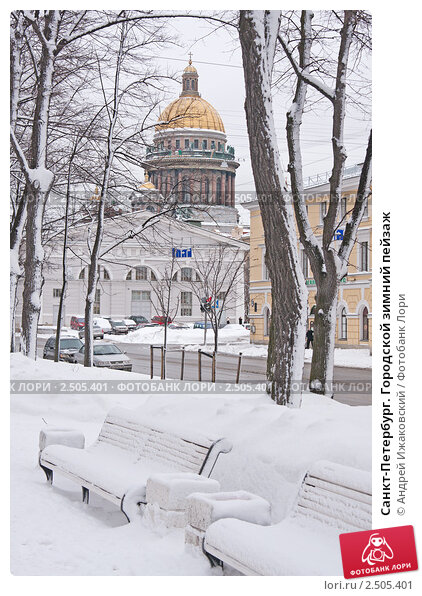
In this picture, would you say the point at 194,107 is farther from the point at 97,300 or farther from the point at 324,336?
the point at 97,300

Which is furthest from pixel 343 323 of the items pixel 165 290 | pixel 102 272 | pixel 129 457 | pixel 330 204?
pixel 165 290

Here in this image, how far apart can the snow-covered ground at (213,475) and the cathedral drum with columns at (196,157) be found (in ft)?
7.42

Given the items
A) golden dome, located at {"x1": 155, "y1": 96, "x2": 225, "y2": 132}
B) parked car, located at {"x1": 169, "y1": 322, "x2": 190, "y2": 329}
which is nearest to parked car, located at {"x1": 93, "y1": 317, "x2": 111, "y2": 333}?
parked car, located at {"x1": 169, "y1": 322, "x2": 190, "y2": 329}

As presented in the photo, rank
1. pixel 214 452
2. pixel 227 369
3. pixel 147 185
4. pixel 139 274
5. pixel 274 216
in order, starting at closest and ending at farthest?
pixel 214 452, pixel 274 216, pixel 147 185, pixel 227 369, pixel 139 274

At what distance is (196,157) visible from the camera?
8.10 metres

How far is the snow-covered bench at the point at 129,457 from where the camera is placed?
5699 mm

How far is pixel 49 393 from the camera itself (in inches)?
414

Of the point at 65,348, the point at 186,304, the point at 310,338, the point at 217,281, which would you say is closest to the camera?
the point at 310,338

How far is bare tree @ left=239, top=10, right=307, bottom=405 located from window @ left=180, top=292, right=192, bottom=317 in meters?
11.8
